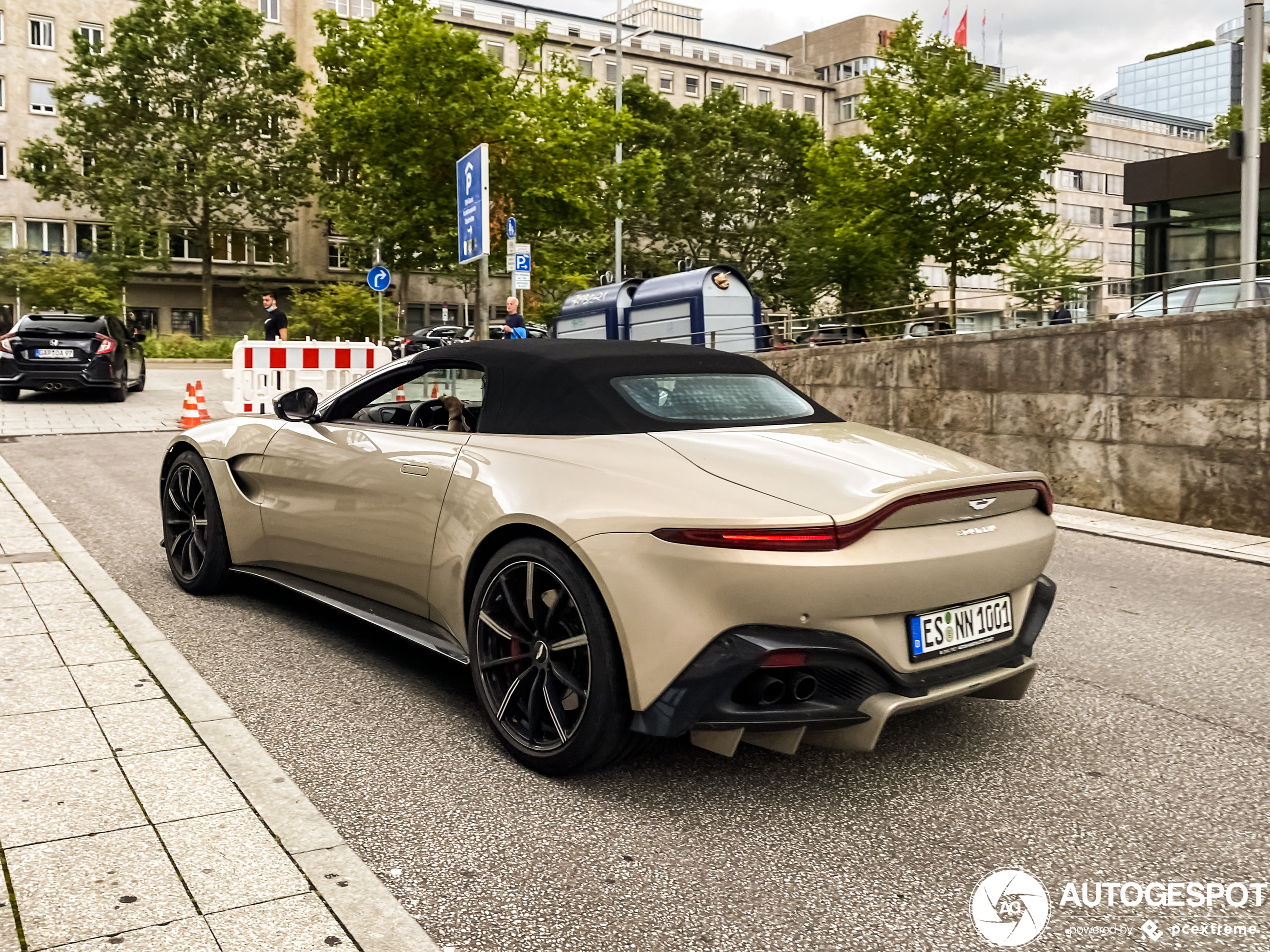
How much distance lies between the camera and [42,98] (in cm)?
5569

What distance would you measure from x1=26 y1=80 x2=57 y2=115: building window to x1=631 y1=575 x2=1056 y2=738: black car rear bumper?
61.5 metres

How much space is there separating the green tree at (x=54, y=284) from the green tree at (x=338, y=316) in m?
7.54

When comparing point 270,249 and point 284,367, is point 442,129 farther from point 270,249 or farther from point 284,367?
point 270,249

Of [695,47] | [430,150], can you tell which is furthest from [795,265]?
[695,47]

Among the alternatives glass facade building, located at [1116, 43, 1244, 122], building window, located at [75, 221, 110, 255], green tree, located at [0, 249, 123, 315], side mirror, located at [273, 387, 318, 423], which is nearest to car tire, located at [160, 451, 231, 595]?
side mirror, located at [273, 387, 318, 423]

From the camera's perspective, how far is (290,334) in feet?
147

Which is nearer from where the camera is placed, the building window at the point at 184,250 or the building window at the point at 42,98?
the building window at the point at 42,98

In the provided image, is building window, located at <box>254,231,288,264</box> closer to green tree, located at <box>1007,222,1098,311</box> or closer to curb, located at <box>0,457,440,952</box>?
green tree, located at <box>1007,222,1098,311</box>

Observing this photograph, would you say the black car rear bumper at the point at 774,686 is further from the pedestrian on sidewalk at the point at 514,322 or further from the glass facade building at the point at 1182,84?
the glass facade building at the point at 1182,84

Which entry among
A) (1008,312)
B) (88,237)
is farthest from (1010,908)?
(88,237)


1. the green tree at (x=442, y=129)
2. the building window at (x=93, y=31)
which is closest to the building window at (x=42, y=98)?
the building window at (x=93, y=31)

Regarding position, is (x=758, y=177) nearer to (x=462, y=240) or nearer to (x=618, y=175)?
(x=618, y=175)

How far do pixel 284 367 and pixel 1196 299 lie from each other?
1252 centimetres

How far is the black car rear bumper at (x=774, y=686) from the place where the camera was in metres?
3.19
